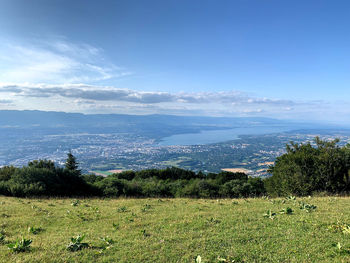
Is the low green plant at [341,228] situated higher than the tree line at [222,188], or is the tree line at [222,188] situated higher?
the low green plant at [341,228]

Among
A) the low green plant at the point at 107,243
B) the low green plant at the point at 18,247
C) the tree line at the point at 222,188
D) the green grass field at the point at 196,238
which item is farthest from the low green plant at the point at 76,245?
the tree line at the point at 222,188

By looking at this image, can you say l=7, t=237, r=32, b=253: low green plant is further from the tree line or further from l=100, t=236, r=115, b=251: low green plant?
the tree line

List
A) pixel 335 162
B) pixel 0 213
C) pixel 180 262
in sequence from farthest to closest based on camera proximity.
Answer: pixel 335 162 → pixel 0 213 → pixel 180 262

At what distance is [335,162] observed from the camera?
23734mm

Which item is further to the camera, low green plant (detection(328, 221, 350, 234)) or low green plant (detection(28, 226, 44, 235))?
low green plant (detection(28, 226, 44, 235))

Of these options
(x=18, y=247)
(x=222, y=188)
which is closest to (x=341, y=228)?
(x=18, y=247)

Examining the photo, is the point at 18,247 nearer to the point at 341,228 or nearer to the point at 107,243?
the point at 107,243

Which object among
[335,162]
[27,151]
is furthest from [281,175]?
[27,151]

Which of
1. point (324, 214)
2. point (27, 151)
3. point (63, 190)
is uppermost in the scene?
point (324, 214)

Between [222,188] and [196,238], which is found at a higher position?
[196,238]

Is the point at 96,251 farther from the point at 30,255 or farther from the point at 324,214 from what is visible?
the point at 324,214

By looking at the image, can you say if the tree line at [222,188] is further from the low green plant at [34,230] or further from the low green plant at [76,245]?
the low green plant at [76,245]

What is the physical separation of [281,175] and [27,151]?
5325 inches

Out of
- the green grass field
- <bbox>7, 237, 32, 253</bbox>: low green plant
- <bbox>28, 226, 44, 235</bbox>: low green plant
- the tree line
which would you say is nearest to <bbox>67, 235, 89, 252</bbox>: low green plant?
the green grass field
